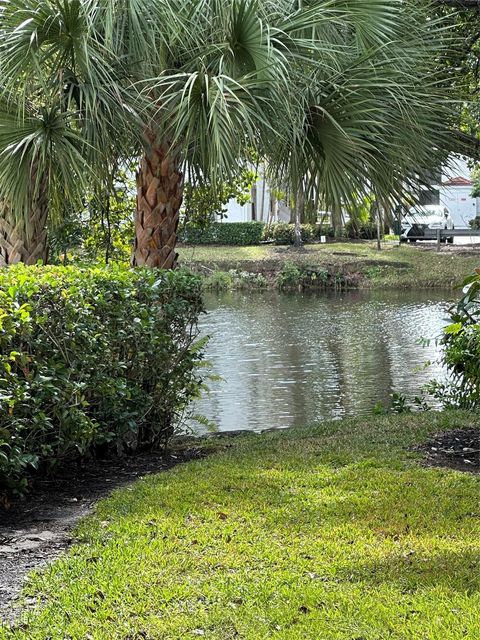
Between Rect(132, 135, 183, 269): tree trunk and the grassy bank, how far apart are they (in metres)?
21.9

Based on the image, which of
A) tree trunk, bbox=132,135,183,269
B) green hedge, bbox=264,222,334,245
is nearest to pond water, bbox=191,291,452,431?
tree trunk, bbox=132,135,183,269

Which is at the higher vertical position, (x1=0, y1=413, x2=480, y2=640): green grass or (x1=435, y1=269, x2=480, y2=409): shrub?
(x1=435, y1=269, x2=480, y2=409): shrub

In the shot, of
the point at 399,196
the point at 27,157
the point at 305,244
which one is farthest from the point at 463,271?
the point at 27,157

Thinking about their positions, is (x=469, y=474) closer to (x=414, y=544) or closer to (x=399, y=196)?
(x=414, y=544)

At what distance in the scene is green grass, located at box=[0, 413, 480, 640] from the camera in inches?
147

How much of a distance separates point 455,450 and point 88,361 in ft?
9.18

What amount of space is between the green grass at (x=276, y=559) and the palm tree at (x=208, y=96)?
243cm

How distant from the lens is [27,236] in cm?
836

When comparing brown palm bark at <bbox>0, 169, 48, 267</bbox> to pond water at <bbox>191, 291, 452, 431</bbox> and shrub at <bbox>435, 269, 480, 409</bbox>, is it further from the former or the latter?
shrub at <bbox>435, 269, 480, 409</bbox>

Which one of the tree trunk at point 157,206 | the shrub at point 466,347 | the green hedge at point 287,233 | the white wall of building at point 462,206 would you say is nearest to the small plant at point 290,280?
the green hedge at point 287,233

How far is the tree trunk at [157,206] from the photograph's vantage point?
26.2 ft

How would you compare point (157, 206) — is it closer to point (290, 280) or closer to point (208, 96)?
point (208, 96)

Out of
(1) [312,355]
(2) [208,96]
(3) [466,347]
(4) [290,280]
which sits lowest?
(1) [312,355]

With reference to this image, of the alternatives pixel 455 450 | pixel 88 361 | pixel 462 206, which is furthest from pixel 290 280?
pixel 88 361
